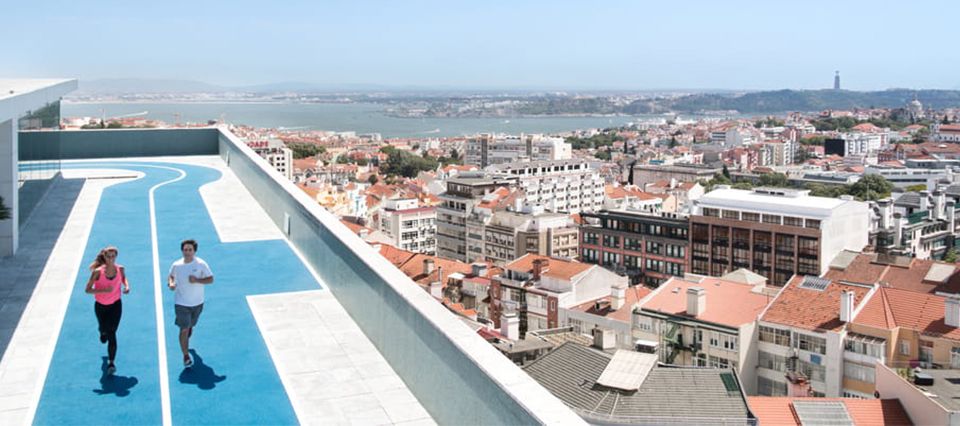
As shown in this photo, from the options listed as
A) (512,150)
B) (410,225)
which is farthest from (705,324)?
(512,150)

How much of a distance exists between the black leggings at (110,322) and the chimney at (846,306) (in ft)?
45.9

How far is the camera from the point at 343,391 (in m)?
3.33

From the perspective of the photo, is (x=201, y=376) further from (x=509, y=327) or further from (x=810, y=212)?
(x=810, y=212)

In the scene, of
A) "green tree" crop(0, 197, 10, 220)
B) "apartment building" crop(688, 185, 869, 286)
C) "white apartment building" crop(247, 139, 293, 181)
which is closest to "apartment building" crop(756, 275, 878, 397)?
"apartment building" crop(688, 185, 869, 286)

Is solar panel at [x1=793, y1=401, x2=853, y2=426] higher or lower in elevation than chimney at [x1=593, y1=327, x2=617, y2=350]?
higher

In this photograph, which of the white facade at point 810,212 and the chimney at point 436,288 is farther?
the white facade at point 810,212

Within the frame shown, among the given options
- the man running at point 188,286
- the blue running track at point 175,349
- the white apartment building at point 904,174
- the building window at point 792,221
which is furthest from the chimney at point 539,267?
the white apartment building at point 904,174

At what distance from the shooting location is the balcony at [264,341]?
3080mm

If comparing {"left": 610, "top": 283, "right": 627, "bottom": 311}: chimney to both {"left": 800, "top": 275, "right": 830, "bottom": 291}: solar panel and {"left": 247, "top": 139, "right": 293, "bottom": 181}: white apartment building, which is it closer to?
{"left": 800, "top": 275, "right": 830, "bottom": 291}: solar panel

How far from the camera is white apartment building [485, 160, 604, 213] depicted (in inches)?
1751

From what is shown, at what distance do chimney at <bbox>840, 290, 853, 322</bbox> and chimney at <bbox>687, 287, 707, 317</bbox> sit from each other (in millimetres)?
2377

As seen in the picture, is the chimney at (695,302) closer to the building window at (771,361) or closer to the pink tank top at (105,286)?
the building window at (771,361)

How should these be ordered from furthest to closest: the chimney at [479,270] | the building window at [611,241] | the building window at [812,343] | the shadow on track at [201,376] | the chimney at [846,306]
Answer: the building window at [611,241], the chimney at [479,270], the chimney at [846,306], the building window at [812,343], the shadow on track at [201,376]

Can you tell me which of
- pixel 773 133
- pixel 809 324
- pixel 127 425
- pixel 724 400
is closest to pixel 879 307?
pixel 809 324
